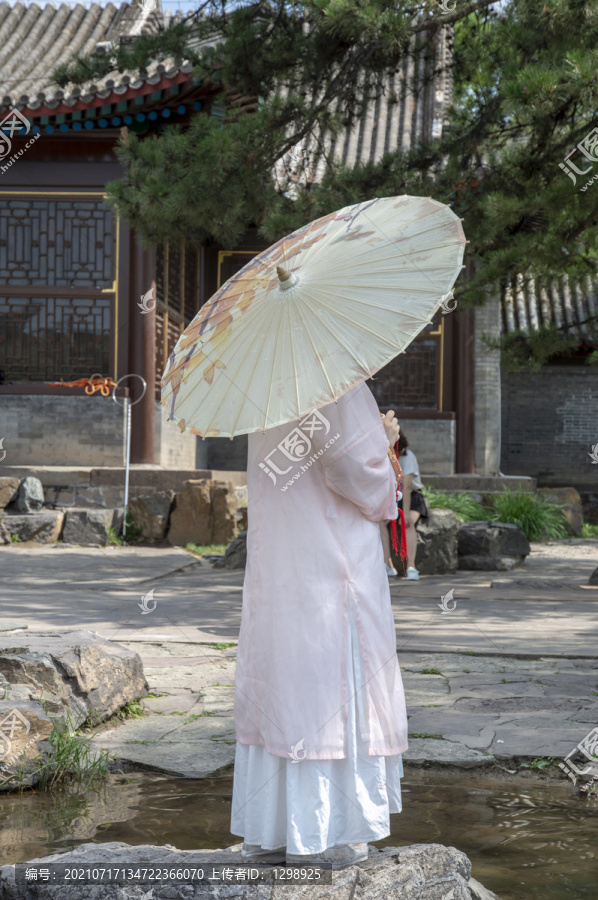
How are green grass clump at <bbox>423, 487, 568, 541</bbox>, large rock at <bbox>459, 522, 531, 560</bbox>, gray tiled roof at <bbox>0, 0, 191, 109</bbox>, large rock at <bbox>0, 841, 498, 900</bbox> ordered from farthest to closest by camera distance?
green grass clump at <bbox>423, 487, 568, 541</bbox>, gray tiled roof at <bbox>0, 0, 191, 109</bbox>, large rock at <bbox>459, 522, 531, 560</bbox>, large rock at <bbox>0, 841, 498, 900</bbox>

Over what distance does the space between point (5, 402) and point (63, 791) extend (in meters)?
9.50

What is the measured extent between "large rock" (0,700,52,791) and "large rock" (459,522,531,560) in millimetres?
6981

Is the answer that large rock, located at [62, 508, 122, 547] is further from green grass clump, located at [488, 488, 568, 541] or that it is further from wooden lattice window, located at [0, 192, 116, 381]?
green grass clump, located at [488, 488, 568, 541]

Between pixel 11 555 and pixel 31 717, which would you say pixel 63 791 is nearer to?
pixel 31 717

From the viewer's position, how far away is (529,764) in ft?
10.9

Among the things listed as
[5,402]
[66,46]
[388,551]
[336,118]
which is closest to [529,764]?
[388,551]

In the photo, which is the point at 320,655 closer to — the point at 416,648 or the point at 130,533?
the point at 416,648

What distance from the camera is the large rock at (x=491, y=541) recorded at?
9.55 metres

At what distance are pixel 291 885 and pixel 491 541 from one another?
7805 millimetres

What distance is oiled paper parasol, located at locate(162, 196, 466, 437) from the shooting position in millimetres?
2281

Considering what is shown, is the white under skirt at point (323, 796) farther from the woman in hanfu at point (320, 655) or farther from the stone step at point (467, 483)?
the stone step at point (467, 483)

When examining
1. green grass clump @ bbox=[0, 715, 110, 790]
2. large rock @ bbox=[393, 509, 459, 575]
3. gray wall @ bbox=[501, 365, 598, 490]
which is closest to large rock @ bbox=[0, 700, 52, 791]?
green grass clump @ bbox=[0, 715, 110, 790]

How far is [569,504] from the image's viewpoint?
47.1 ft

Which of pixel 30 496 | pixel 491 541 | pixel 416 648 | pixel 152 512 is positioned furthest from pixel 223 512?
pixel 416 648
